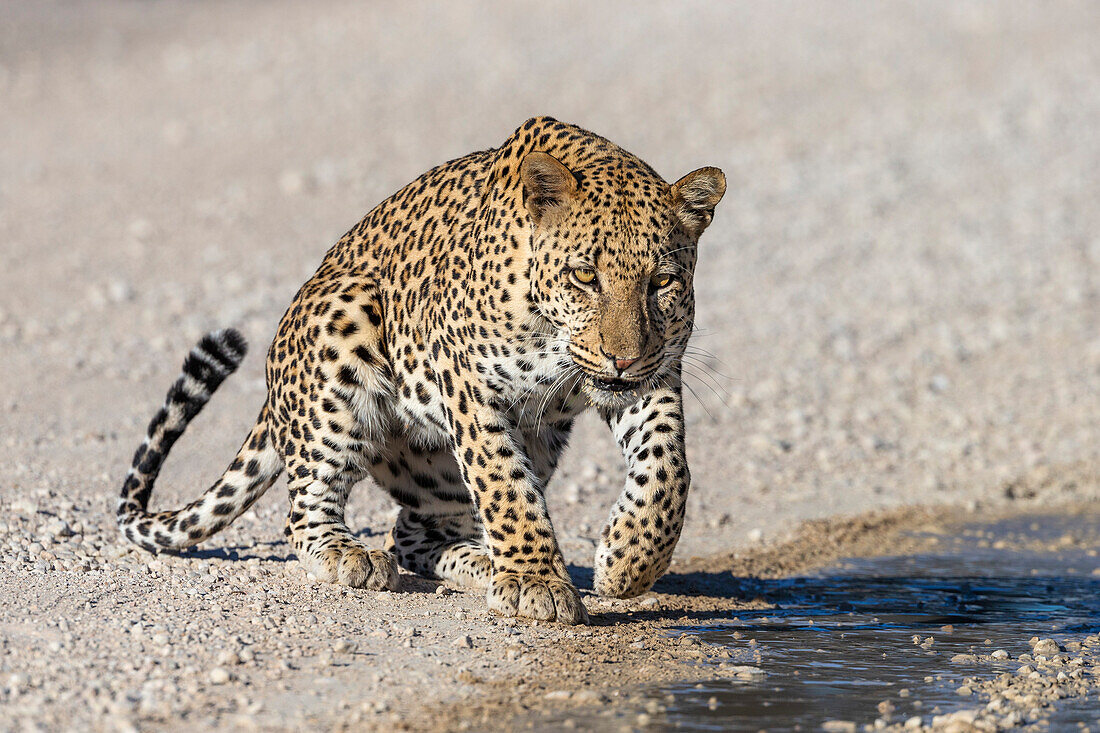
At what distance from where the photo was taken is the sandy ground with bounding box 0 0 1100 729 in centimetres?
595

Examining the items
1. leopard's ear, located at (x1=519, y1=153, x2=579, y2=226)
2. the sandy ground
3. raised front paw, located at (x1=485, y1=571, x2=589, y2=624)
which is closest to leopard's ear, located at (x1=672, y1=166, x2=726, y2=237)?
leopard's ear, located at (x1=519, y1=153, x2=579, y2=226)

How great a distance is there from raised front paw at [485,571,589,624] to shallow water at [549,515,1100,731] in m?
0.60

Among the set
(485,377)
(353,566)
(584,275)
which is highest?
(584,275)

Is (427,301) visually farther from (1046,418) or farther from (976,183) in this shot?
(976,183)

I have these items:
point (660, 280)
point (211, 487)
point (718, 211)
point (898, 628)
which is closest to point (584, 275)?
point (660, 280)

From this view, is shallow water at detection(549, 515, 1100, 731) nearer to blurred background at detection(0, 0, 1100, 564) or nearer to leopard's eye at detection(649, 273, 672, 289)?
blurred background at detection(0, 0, 1100, 564)

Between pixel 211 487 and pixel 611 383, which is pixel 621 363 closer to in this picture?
pixel 611 383

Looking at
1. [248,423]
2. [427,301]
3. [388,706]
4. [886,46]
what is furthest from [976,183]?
[388,706]

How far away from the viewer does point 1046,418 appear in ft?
38.4

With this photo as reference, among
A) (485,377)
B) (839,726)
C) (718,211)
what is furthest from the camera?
(718,211)

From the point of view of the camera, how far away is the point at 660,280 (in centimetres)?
607

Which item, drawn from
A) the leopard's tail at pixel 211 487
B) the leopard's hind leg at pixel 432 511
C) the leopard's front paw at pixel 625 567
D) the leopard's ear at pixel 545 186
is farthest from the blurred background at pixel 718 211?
the leopard's ear at pixel 545 186

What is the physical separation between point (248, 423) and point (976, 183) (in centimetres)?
1181

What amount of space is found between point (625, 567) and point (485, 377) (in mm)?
983
